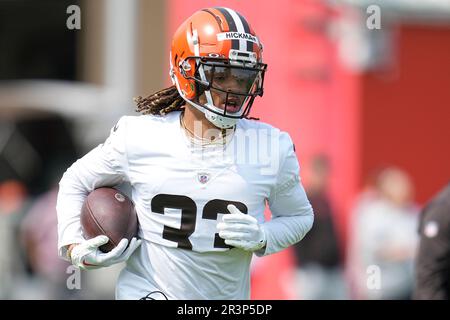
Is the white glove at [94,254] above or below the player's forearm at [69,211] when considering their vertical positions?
below

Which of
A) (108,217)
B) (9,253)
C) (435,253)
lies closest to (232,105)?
(108,217)

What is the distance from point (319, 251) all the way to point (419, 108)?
2.49 m

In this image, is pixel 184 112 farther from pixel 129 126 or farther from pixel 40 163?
pixel 40 163

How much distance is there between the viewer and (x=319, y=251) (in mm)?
10016

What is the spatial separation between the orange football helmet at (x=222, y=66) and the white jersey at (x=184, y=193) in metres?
0.19

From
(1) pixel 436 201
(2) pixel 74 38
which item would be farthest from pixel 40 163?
(1) pixel 436 201

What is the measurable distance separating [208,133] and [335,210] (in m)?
6.60

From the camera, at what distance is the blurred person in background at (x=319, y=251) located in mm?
9977

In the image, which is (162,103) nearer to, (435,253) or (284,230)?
(284,230)

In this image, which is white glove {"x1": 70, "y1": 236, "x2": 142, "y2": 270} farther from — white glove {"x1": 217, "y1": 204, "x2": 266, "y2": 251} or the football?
white glove {"x1": 217, "y1": 204, "x2": 266, "y2": 251}

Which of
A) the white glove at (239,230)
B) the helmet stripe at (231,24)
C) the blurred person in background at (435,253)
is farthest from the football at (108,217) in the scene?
the blurred person in background at (435,253)

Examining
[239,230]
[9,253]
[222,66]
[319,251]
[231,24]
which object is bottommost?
[9,253]

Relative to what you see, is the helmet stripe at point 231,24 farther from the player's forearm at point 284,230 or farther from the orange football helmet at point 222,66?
the player's forearm at point 284,230
